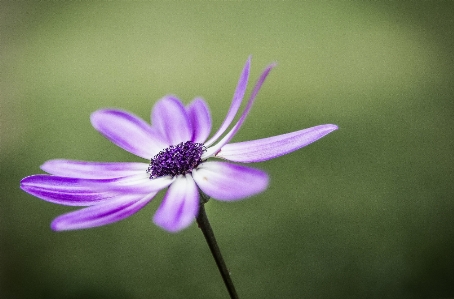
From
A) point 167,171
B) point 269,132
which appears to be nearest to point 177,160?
point 167,171

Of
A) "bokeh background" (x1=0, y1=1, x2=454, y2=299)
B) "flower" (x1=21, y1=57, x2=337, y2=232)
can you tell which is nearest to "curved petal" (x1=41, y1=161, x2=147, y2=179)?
"flower" (x1=21, y1=57, x2=337, y2=232)

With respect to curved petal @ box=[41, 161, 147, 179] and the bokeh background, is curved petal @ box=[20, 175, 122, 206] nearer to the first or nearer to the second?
curved petal @ box=[41, 161, 147, 179]

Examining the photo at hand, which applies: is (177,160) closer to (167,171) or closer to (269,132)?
(167,171)

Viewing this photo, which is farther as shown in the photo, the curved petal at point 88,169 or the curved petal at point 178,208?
the curved petal at point 88,169

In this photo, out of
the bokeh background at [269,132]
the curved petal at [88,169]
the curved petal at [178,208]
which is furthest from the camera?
the bokeh background at [269,132]

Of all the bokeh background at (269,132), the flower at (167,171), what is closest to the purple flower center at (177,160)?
the flower at (167,171)

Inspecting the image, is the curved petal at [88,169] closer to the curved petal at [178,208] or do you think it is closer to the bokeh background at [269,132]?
the curved petal at [178,208]
